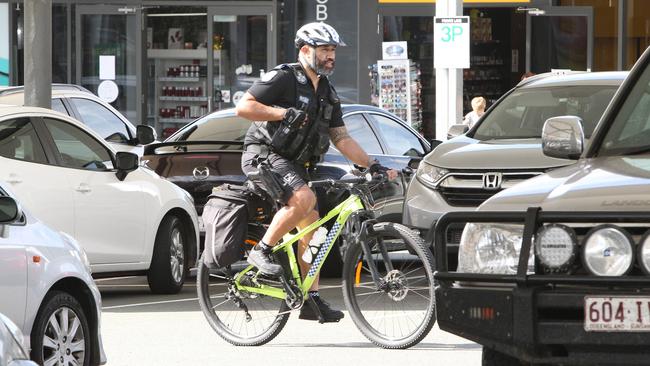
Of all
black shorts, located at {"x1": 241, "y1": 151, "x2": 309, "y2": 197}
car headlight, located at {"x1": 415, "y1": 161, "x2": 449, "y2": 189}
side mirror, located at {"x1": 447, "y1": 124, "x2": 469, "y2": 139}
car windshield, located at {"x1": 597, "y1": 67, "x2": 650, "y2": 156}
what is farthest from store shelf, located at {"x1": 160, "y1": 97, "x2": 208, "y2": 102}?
car windshield, located at {"x1": 597, "y1": 67, "x2": 650, "y2": 156}

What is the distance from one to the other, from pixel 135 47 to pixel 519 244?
21.7m

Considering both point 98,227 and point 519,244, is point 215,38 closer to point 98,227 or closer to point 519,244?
point 98,227

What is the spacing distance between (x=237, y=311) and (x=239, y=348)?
0.85ft

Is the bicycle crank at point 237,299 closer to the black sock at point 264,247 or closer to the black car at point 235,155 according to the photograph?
the black sock at point 264,247

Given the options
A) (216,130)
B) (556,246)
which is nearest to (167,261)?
(216,130)

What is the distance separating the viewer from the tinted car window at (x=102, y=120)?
16875 mm

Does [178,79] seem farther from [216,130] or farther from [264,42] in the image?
[216,130]

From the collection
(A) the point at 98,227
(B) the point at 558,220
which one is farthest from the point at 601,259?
(A) the point at 98,227

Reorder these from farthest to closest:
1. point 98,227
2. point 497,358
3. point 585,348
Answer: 1. point 98,227
2. point 497,358
3. point 585,348

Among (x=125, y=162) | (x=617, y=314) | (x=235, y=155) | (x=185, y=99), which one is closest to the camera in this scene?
(x=617, y=314)

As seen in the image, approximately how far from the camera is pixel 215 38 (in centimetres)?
2730


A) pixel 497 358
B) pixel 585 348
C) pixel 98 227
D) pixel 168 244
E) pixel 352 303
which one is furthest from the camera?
pixel 168 244

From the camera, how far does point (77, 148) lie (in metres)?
12.9

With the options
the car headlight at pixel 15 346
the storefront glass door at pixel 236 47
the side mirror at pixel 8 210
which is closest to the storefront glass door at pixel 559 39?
the storefront glass door at pixel 236 47
